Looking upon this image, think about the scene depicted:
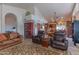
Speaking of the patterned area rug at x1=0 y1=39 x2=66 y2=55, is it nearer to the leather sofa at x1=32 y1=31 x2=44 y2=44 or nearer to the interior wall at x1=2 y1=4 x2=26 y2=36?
the leather sofa at x1=32 y1=31 x2=44 y2=44

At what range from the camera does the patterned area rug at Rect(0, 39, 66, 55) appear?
227 cm

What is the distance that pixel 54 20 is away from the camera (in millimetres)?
2285

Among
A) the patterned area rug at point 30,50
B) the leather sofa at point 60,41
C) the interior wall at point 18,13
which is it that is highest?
the interior wall at point 18,13

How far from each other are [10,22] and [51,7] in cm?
95

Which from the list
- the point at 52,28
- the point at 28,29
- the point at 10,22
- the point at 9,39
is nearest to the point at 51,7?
the point at 52,28

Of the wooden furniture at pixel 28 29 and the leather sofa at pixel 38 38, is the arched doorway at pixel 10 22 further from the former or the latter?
the leather sofa at pixel 38 38

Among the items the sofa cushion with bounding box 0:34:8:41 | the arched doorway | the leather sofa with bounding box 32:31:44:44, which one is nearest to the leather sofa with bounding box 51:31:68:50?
the leather sofa with bounding box 32:31:44:44

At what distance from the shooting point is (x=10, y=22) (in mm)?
2271

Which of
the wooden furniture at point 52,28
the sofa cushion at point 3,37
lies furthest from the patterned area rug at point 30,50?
the wooden furniture at point 52,28

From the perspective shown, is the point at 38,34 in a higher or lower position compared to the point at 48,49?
higher

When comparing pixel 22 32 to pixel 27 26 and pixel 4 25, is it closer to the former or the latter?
pixel 27 26

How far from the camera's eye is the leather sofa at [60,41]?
2.25 meters

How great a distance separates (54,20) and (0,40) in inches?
48.3
